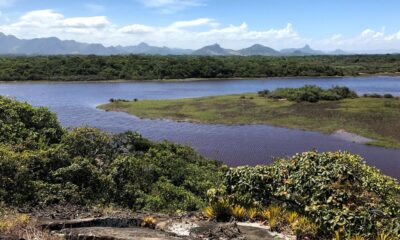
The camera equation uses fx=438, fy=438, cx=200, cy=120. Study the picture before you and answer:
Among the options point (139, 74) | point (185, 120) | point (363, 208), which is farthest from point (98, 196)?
point (139, 74)

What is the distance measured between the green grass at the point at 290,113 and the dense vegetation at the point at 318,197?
88.0ft

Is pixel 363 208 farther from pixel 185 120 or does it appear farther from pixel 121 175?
pixel 185 120

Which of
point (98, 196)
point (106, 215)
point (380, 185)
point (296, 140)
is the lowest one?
point (296, 140)

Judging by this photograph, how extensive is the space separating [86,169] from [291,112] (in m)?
37.4

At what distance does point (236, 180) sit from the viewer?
36.0 ft

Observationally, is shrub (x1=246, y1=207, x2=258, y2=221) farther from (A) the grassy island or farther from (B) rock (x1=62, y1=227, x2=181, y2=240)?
(A) the grassy island

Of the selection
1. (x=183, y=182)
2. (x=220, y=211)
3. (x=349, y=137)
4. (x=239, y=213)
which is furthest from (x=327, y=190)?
(x=349, y=137)

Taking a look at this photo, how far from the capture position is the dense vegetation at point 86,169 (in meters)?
13.3

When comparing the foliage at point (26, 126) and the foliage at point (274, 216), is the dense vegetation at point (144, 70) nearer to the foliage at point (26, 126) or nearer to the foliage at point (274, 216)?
the foliage at point (26, 126)

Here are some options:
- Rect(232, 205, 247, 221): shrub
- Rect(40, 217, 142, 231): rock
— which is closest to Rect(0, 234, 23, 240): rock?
Rect(40, 217, 142, 231): rock

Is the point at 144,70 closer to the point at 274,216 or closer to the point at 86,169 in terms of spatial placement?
the point at 86,169

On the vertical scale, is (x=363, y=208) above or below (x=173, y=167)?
above

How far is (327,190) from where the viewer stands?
9398 mm

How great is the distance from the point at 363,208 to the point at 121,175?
9.40 metres
